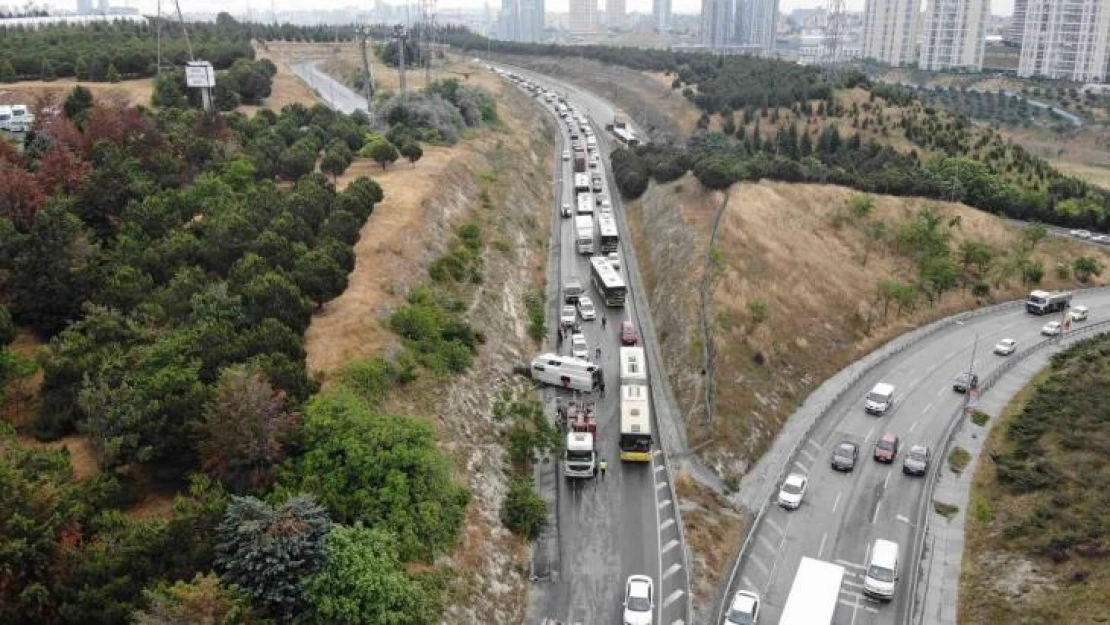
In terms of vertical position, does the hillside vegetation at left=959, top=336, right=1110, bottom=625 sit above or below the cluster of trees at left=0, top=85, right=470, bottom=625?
below

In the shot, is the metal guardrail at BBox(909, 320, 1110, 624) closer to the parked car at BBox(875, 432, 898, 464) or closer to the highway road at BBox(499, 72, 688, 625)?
the parked car at BBox(875, 432, 898, 464)

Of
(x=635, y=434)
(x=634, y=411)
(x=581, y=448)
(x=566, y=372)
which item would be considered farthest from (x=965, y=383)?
(x=581, y=448)

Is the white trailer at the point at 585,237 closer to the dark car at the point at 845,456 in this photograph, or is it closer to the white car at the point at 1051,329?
the dark car at the point at 845,456

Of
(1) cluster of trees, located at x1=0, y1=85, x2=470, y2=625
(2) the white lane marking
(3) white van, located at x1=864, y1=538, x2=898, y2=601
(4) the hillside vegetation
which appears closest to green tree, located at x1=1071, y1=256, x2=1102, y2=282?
(4) the hillside vegetation

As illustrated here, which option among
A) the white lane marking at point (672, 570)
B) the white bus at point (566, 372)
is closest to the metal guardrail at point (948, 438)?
the white lane marking at point (672, 570)

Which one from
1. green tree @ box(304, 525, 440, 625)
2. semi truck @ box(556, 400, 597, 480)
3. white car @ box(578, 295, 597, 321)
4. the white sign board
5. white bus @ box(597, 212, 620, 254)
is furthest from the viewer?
the white sign board

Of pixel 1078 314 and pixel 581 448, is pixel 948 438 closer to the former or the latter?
pixel 581 448
